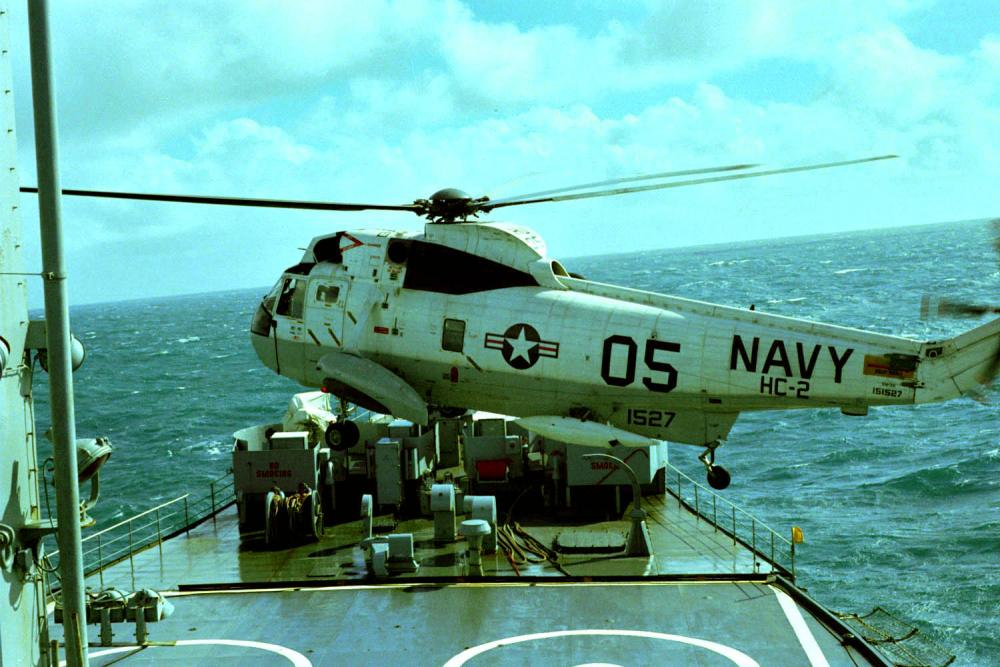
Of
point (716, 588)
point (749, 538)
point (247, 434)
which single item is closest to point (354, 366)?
point (716, 588)

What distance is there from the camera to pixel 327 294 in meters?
20.9

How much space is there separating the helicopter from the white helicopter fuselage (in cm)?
3

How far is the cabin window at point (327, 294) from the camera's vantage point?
20766 millimetres

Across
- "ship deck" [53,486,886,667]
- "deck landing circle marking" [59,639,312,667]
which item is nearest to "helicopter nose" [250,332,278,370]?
"ship deck" [53,486,886,667]

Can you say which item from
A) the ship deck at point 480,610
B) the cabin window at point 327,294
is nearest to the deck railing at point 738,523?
the ship deck at point 480,610

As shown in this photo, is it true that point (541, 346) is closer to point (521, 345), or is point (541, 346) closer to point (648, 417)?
point (521, 345)

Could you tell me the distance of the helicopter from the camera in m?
17.2

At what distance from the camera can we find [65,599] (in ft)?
29.5

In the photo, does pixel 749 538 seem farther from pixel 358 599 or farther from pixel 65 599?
pixel 65 599

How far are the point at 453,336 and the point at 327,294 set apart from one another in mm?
3158

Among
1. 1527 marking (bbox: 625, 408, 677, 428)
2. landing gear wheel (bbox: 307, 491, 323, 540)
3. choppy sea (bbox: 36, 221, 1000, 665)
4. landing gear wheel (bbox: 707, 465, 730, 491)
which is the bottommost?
choppy sea (bbox: 36, 221, 1000, 665)

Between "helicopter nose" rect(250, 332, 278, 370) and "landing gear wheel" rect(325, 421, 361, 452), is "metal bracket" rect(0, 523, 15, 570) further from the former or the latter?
"helicopter nose" rect(250, 332, 278, 370)

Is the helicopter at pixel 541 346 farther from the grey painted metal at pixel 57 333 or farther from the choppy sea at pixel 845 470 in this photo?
the grey painted metal at pixel 57 333

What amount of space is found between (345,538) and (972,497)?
1239 inches
